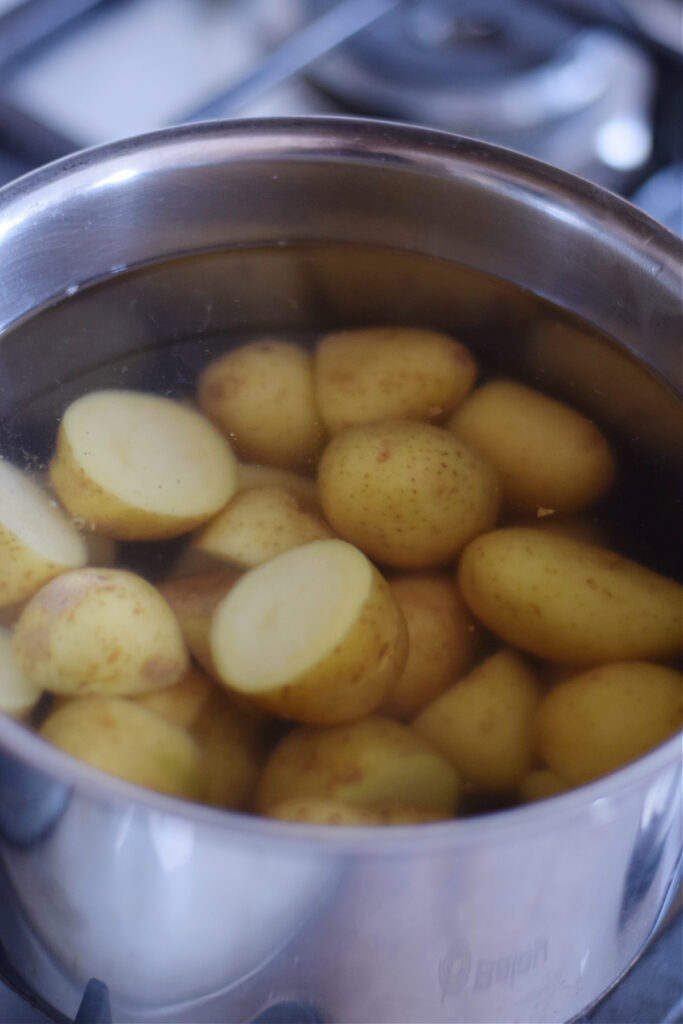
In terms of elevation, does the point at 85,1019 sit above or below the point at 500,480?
below

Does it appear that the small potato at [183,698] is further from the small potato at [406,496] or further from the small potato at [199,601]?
the small potato at [406,496]

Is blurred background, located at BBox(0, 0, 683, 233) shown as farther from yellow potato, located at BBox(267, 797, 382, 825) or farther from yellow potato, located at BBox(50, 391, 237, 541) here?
yellow potato, located at BBox(267, 797, 382, 825)

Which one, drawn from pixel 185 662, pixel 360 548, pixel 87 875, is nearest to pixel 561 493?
pixel 360 548

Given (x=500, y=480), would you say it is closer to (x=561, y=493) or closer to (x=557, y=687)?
(x=561, y=493)

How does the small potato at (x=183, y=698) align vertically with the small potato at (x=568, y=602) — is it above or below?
below

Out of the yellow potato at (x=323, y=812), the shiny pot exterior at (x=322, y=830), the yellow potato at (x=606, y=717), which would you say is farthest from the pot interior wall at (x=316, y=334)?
the yellow potato at (x=323, y=812)

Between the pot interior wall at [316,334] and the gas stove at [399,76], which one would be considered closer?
the pot interior wall at [316,334]

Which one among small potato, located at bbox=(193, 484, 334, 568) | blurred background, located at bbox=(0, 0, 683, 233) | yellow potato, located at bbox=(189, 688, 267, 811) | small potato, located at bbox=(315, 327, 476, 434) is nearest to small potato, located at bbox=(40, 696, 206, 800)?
yellow potato, located at bbox=(189, 688, 267, 811)
